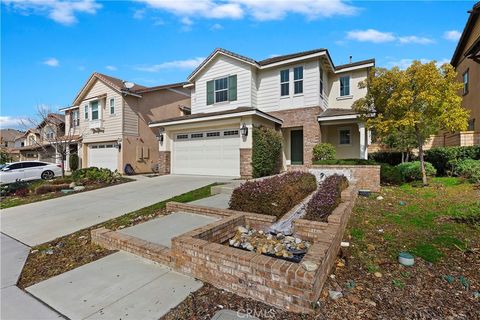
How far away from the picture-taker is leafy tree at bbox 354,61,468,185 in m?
8.42

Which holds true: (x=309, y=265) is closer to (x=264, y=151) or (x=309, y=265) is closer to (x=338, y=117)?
(x=264, y=151)

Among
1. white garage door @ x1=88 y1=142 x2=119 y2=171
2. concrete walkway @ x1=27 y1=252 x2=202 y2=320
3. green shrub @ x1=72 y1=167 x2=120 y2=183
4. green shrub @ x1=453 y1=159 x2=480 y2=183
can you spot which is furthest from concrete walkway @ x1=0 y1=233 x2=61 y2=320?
white garage door @ x1=88 y1=142 x2=119 y2=171

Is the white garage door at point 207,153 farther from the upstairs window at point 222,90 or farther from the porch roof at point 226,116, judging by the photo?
the upstairs window at point 222,90

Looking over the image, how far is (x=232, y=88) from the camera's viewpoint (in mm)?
14844

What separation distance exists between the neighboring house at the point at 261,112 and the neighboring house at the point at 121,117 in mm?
4154

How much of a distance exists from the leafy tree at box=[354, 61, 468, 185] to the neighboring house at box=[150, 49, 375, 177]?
349cm

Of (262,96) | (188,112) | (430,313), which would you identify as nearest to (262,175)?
(262,96)

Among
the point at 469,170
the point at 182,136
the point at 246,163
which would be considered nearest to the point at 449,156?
the point at 469,170

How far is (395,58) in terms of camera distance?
10.9 meters

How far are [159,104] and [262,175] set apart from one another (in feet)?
38.1

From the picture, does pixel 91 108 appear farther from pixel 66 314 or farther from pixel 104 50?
pixel 66 314

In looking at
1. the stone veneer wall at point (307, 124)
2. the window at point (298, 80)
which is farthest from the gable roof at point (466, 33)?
the window at point (298, 80)

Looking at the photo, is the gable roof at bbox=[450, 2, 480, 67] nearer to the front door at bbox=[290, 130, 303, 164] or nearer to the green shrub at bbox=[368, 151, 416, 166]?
the green shrub at bbox=[368, 151, 416, 166]

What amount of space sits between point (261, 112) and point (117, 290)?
10298 millimetres
